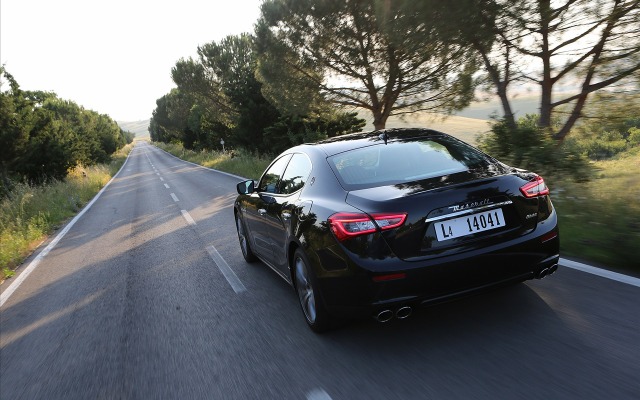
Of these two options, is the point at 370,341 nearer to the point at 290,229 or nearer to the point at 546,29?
the point at 290,229

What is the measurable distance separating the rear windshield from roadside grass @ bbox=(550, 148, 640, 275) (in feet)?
5.83

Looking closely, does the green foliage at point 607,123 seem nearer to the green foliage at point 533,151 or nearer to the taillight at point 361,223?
the green foliage at point 533,151

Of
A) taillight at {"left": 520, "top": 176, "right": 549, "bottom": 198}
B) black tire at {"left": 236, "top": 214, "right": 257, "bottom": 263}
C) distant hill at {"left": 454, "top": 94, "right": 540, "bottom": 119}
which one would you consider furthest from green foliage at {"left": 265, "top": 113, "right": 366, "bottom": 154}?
taillight at {"left": 520, "top": 176, "right": 549, "bottom": 198}

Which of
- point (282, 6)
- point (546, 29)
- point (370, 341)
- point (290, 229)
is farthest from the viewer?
point (282, 6)

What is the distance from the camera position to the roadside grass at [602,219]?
4.47 m

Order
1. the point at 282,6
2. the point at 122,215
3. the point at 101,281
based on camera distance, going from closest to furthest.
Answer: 1. the point at 101,281
2. the point at 122,215
3. the point at 282,6

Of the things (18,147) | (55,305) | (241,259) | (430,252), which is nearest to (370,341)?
(430,252)

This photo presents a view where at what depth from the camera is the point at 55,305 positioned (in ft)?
18.6

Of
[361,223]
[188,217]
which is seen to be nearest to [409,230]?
[361,223]

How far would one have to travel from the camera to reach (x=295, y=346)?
11.8 ft

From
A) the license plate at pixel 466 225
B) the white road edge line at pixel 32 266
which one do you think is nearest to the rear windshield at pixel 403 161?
the license plate at pixel 466 225

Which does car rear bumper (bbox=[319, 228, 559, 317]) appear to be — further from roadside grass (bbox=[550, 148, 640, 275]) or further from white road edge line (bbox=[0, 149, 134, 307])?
white road edge line (bbox=[0, 149, 134, 307])

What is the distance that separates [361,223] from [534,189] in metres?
1.33

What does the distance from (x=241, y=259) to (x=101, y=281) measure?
1.91m
